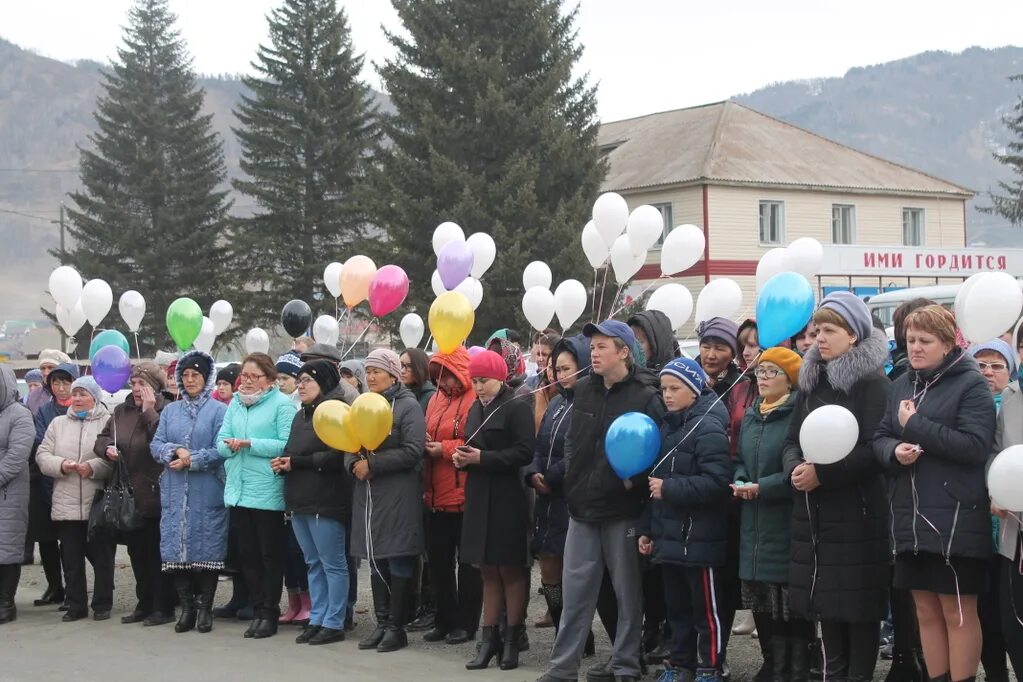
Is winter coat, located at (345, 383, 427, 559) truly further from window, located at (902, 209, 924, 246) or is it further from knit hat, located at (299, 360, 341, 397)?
window, located at (902, 209, 924, 246)

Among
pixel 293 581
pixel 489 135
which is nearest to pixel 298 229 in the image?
pixel 489 135

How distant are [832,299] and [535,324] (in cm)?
582

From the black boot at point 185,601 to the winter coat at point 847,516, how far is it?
4.70 m

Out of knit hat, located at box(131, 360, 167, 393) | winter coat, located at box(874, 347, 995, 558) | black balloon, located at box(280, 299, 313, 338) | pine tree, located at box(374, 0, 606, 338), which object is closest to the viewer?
winter coat, located at box(874, 347, 995, 558)

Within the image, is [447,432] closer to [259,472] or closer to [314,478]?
[314,478]

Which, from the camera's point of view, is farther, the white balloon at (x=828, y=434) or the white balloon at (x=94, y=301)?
the white balloon at (x=94, y=301)

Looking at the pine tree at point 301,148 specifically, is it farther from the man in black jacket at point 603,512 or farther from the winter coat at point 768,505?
the winter coat at point 768,505

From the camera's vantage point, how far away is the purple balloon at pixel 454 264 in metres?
10.8


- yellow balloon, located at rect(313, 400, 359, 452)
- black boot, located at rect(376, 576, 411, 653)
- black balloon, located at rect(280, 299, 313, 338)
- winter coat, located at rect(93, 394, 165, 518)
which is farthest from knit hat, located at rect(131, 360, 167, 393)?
black balloon, located at rect(280, 299, 313, 338)

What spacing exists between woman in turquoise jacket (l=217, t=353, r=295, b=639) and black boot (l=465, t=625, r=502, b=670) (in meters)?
1.85

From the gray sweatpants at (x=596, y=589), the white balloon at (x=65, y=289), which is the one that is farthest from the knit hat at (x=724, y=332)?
the white balloon at (x=65, y=289)

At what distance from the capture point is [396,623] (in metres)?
8.38

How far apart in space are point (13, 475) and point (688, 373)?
218 inches

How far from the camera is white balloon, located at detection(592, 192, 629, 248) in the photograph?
11.5m
